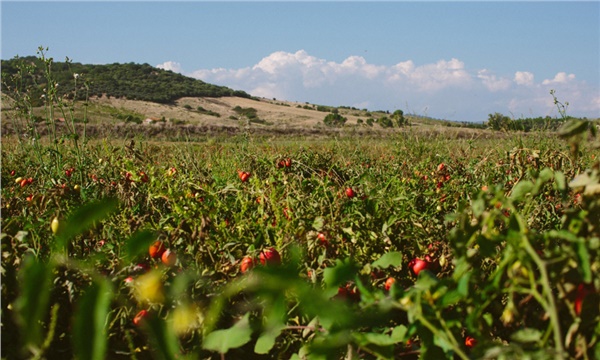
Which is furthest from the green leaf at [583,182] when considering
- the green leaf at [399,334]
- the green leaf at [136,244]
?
the green leaf at [136,244]

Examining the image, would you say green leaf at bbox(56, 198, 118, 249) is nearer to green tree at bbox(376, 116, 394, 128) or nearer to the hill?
green tree at bbox(376, 116, 394, 128)

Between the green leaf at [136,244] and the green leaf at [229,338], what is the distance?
69 centimetres

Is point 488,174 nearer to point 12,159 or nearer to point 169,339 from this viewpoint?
point 169,339

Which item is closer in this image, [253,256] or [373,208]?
[253,256]

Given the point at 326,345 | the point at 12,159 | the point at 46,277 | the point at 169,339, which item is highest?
the point at 46,277

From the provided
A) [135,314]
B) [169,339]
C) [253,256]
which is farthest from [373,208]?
[169,339]

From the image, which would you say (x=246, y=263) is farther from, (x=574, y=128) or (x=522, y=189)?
(x=574, y=128)

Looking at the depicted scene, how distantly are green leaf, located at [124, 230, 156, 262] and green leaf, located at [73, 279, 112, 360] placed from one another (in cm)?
5

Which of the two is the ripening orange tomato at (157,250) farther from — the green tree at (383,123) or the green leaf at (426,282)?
the green tree at (383,123)

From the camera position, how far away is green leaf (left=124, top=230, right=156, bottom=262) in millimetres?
404

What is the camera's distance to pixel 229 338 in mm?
1104

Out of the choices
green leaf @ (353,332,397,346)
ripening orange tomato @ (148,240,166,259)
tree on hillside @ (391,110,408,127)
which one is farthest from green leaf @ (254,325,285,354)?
tree on hillside @ (391,110,408,127)

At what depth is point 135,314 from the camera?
1.40 metres

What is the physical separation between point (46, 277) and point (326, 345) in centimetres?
57
